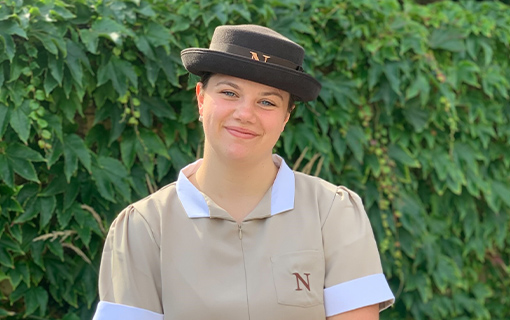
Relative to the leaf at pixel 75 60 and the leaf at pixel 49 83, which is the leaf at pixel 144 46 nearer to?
the leaf at pixel 75 60

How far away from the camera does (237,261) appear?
2125 millimetres

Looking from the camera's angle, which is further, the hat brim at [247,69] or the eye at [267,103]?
the eye at [267,103]

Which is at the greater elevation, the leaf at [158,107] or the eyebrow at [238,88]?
the eyebrow at [238,88]

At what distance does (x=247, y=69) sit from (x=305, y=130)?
1.36 meters

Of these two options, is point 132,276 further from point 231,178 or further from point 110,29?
point 110,29

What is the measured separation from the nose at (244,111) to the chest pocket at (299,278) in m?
0.42

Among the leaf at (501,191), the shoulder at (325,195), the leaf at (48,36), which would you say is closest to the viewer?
the shoulder at (325,195)

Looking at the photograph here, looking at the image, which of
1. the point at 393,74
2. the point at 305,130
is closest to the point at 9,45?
the point at 305,130

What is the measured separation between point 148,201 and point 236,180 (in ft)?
0.91

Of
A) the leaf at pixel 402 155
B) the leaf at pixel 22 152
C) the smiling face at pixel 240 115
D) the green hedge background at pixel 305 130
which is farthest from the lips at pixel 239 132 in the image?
the leaf at pixel 402 155

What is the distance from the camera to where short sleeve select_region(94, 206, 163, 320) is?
209 centimetres

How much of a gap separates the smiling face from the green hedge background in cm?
85

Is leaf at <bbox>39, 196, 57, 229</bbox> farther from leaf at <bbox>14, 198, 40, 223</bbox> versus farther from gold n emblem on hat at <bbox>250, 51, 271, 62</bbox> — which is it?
gold n emblem on hat at <bbox>250, 51, 271, 62</bbox>

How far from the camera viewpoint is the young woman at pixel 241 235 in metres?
2.08
